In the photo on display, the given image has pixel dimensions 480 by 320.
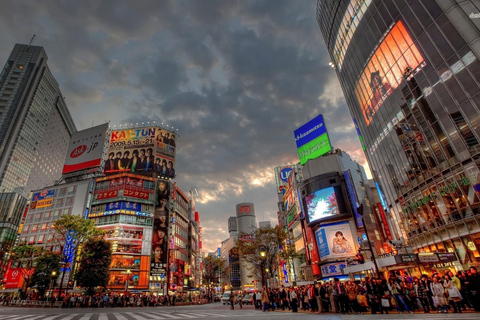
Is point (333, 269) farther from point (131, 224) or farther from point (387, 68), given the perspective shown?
point (131, 224)

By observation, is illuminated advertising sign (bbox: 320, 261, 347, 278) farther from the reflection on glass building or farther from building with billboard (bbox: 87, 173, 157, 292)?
building with billboard (bbox: 87, 173, 157, 292)

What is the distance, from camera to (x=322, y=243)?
44.8m

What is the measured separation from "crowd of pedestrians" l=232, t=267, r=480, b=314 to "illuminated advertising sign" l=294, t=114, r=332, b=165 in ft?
128

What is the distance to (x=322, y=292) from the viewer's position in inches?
663

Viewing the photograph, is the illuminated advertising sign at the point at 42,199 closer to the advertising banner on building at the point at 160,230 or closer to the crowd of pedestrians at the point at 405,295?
the advertising banner on building at the point at 160,230

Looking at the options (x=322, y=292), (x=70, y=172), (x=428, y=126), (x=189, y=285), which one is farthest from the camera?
(x=189, y=285)

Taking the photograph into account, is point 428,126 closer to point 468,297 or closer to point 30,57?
point 468,297

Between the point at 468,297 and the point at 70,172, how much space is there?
7844cm

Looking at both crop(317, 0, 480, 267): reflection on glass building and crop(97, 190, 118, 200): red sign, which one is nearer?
crop(317, 0, 480, 267): reflection on glass building

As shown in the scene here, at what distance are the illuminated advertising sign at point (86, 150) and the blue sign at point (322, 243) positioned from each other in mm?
55392

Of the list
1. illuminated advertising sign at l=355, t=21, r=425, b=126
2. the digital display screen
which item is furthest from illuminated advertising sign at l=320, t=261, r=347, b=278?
illuminated advertising sign at l=355, t=21, r=425, b=126

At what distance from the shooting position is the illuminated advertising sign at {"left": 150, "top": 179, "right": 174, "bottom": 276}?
56859mm

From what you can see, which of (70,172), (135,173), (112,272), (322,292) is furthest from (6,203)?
(322,292)

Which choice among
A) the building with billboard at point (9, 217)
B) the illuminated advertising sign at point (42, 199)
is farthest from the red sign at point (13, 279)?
the building with billboard at point (9, 217)
